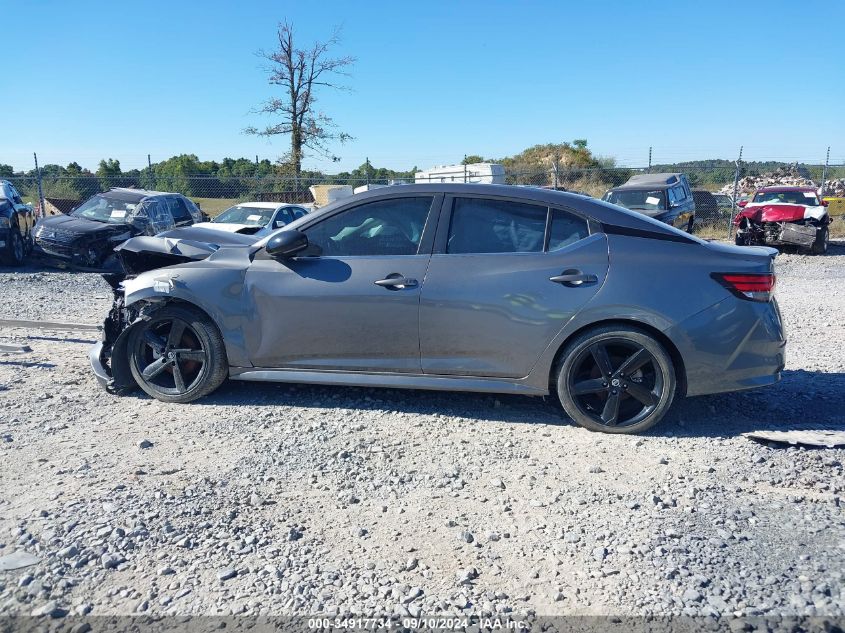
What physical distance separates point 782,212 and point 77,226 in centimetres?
1610

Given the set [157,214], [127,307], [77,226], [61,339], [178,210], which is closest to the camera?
[127,307]

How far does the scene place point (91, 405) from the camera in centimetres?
502

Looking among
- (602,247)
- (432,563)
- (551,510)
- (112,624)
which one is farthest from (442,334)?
(112,624)

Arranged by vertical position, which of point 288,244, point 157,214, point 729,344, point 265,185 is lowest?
point 729,344

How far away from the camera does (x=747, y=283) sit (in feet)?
14.3

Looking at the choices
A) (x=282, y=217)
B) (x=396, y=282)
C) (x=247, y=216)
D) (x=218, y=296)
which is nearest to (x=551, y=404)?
(x=396, y=282)

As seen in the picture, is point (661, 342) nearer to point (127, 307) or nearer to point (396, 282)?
point (396, 282)

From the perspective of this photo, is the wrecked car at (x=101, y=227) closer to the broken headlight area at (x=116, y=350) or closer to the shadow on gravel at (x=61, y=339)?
the shadow on gravel at (x=61, y=339)

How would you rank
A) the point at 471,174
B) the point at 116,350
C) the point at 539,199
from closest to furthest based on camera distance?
1. the point at 539,199
2. the point at 116,350
3. the point at 471,174

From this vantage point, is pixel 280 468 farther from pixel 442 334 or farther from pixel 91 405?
pixel 91 405

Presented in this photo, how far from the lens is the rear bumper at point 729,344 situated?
14.3ft

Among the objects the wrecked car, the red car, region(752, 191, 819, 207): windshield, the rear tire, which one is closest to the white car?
the wrecked car

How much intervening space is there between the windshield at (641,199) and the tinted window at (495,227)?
511 inches

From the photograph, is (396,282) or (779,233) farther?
(779,233)
